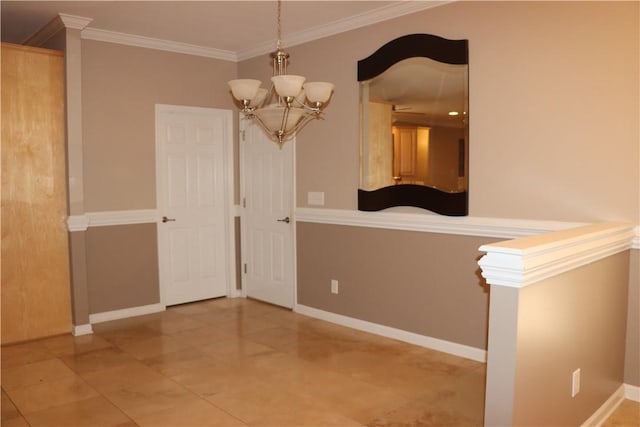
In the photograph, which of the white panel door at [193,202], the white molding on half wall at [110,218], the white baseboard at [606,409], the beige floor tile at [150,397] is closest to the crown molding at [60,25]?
the white panel door at [193,202]

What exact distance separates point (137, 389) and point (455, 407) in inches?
79.4

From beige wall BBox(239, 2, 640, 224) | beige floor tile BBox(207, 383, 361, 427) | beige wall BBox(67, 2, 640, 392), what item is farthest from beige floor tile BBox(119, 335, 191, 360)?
beige wall BBox(239, 2, 640, 224)

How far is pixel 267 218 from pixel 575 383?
357 centimetres

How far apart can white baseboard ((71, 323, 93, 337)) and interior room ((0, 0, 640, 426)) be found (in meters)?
0.02

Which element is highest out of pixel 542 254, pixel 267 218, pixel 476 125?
pixel 476 125

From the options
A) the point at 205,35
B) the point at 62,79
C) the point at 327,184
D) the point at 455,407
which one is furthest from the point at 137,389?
the point at 205,35

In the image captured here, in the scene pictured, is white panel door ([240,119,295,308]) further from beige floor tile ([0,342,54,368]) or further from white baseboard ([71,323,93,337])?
beige floor tile ([0,342,54,368])

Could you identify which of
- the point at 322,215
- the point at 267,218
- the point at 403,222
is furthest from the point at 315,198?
the point at 403,222

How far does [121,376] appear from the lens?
3617mm

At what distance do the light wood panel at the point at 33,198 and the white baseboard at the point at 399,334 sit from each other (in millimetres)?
2242

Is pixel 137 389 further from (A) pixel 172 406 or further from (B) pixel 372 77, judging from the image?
(B) pixel 372 77

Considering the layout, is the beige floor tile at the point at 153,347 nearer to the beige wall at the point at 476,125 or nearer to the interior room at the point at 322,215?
the interior room at the point at 322,215

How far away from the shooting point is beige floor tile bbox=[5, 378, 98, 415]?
3189 mm

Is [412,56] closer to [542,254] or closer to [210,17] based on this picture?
[210,17]
